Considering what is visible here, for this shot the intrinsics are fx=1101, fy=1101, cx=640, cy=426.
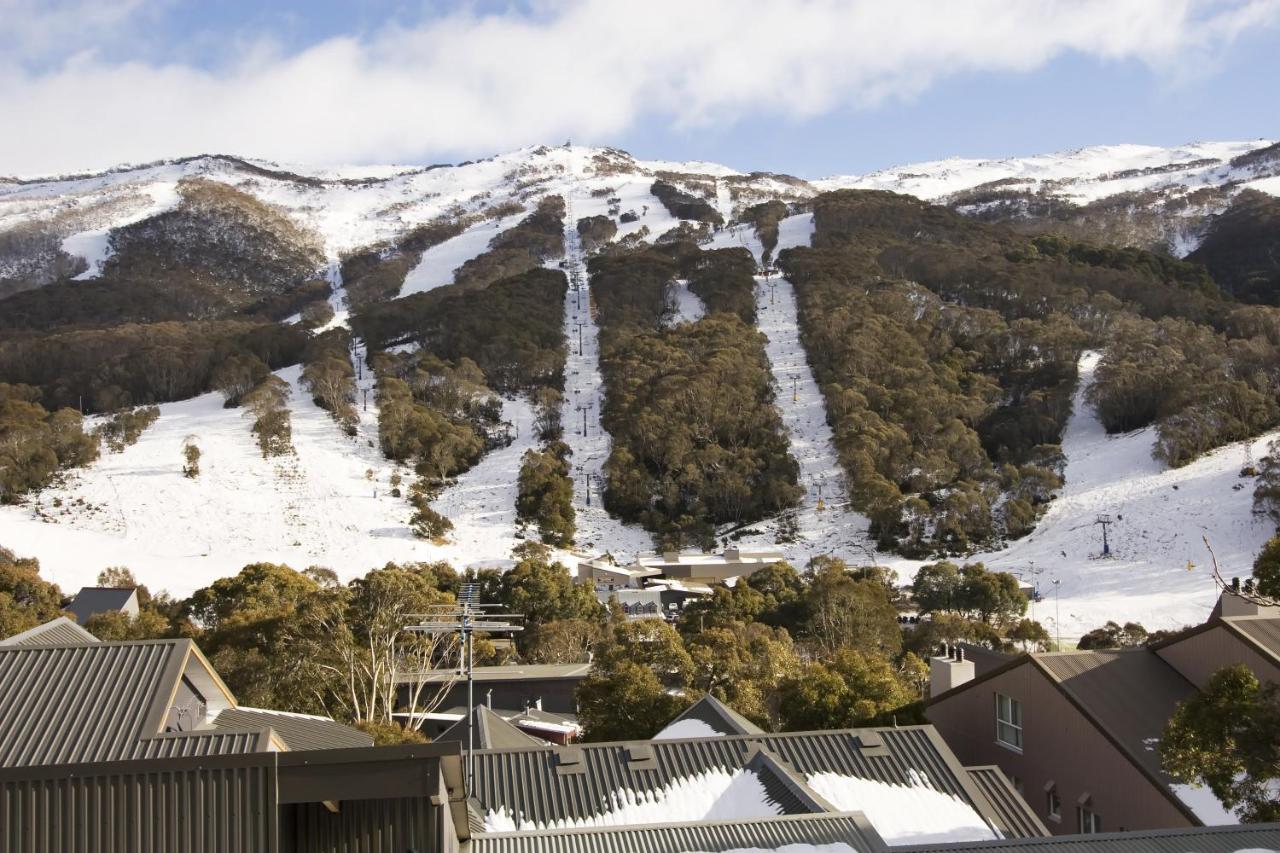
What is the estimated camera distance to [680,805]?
12945mm

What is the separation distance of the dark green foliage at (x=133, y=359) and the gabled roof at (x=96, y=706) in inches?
2952

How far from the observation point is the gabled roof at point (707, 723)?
17266mm

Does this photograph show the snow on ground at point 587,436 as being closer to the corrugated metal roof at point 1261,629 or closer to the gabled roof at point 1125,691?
the gabled roof at point 1125,691

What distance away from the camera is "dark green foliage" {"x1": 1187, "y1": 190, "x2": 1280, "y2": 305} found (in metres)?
103

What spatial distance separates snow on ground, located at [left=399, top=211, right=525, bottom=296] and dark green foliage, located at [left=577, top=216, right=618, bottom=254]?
46.6ft

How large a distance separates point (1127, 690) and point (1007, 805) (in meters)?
3.17

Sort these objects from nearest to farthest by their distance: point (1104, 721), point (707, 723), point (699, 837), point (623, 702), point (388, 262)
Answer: point (699, 837), point (1104, 721), point (707, 723), point (623, 702), point (388, 262)

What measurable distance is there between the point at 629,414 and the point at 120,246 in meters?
127

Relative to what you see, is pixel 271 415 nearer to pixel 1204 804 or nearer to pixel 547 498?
pixel 547 498

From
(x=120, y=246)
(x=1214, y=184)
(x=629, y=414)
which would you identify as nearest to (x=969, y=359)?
(x=629, y=414)

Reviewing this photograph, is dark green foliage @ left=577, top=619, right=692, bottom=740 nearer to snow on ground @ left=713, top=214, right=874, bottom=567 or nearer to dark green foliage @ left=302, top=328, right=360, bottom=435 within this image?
snow on ground @ left=713, top=214, right=874, bottom=567

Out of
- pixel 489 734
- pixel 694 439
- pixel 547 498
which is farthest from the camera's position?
pixel 694 439

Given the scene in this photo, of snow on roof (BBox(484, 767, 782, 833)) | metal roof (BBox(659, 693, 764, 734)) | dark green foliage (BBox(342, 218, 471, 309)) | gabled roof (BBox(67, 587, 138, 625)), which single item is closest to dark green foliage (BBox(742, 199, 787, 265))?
dark green foliage (BBox(342, 218, 471, 309))

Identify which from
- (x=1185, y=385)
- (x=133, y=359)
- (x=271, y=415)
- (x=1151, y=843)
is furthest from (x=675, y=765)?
(x=133, y=359)
